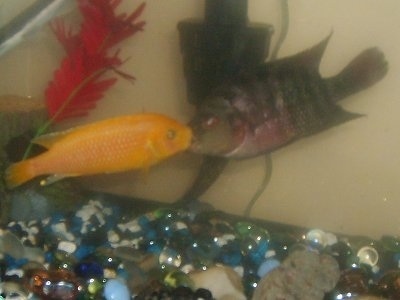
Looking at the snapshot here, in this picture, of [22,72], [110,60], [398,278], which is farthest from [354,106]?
[22,72]

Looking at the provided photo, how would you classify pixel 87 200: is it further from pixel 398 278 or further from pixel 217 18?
pixel 398 278

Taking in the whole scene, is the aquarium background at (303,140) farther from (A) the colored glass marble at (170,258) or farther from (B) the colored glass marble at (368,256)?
(A) the colored glass marble at (170,258)

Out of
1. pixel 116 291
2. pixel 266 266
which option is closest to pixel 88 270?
pixel 116 291

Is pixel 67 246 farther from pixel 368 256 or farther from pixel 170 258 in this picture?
pixel 368 256

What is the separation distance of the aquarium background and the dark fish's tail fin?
0.06 meters

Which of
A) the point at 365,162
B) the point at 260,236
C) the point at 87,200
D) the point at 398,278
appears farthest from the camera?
the point at 87,200

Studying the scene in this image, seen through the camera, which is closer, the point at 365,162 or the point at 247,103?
the point at 247,103

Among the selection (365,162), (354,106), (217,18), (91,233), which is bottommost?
(91,233)

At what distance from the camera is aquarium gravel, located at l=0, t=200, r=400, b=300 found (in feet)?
6.15

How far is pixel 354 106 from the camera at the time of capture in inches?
95.1

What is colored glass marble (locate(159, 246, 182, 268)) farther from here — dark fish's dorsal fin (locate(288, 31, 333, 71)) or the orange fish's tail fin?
dark fish's dorsal fin (locate(288, 31, 333, 71))

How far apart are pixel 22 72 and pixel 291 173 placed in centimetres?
118

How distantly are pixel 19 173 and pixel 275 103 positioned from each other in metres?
0.88

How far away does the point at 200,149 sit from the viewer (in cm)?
220
